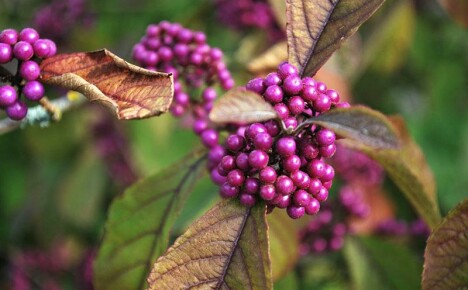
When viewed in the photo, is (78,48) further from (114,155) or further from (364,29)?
(364,29)

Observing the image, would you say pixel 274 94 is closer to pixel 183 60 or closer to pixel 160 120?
pixel 183 60

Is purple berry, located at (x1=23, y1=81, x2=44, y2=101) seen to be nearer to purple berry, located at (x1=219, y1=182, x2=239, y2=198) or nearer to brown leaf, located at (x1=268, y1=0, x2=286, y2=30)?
purple berry, located at (x1=219, y1=182, x2=239, y2=198)

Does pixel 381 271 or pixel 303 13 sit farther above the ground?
pixel 303 13

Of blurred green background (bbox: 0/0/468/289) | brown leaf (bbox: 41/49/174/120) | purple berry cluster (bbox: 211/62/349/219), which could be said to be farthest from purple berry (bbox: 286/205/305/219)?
blurred green background (bbox: 0/0/468/289)

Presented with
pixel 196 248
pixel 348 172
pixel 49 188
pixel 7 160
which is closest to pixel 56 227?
pixel 49 188

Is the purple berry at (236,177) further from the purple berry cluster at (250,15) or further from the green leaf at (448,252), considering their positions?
the purple berry cluster at (250,15)
